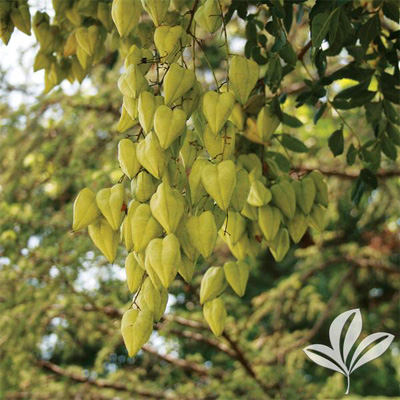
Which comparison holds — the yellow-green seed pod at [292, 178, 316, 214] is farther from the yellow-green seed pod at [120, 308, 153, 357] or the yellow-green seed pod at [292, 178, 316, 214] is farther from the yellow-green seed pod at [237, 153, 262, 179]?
the yellow-green seed pod at [120, 308, 153, 357]

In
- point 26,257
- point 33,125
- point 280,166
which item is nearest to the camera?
point 280,166

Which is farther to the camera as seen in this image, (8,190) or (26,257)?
(8,190)

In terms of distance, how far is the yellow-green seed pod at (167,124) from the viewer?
90 centimetres

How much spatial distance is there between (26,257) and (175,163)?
1.79m

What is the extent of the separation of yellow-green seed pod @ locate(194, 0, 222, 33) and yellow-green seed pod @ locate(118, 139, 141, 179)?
0.94ft

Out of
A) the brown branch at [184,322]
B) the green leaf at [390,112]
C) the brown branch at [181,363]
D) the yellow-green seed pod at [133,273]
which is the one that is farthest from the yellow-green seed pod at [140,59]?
the brown branch at [181,363]

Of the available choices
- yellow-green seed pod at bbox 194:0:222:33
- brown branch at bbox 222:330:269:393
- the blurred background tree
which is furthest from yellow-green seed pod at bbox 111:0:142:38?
brown branch at bbox 222:330:269:393

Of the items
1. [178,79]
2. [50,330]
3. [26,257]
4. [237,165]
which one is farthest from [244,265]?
[50,330]

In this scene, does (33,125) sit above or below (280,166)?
above

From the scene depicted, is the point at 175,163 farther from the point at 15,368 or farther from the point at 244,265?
the point at 15,368

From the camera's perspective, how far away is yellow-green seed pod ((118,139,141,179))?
3.18ft

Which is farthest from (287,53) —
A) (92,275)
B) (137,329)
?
(92,275)

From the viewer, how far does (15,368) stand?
281 centimetres

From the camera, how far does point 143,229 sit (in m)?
0.88
